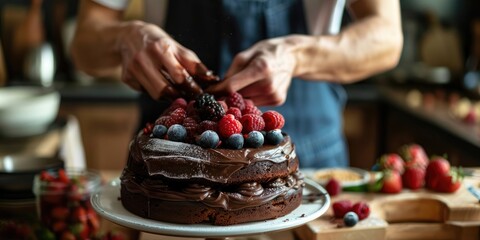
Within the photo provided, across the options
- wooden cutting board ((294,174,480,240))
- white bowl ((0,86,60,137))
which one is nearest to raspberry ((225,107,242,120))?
wooden cutting board ((294,174,480,240))

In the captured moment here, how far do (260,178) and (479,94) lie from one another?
2618mm

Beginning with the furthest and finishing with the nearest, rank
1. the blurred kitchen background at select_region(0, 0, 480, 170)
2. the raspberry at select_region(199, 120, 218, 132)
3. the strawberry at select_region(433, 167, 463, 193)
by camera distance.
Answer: the blurred kitchen background at select_region(0, 0, 480, 170) → the strawberry at select_region(433, 167, 463, 193) → the raspberry at select_region(199, 120, 218, 132)

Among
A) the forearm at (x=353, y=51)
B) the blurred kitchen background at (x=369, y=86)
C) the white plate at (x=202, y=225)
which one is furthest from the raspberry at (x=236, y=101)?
the blurred kitchen background at (x=369, y=86)

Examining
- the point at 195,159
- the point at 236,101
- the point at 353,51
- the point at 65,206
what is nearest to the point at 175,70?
the point at 236,101

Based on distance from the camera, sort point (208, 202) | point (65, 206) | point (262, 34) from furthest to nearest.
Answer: point (262, 34), point (65, 206), point (208, 202)

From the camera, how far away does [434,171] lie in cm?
175

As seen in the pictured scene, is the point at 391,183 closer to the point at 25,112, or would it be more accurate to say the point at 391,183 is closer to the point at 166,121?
the point at 166,121

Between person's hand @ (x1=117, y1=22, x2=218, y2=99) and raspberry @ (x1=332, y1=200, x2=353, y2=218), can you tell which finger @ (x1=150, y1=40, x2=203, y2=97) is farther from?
raspberry @ (x1=332, y1=200, x2=353, y2=218)

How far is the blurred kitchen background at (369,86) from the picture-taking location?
3.49 metres

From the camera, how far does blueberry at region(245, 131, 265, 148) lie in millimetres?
1291

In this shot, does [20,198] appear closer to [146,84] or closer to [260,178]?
[146,84]

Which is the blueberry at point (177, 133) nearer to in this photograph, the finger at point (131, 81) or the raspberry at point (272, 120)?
the raspberry at point (272, 120)

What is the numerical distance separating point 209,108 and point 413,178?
70cm

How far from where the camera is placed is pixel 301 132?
2152mm
